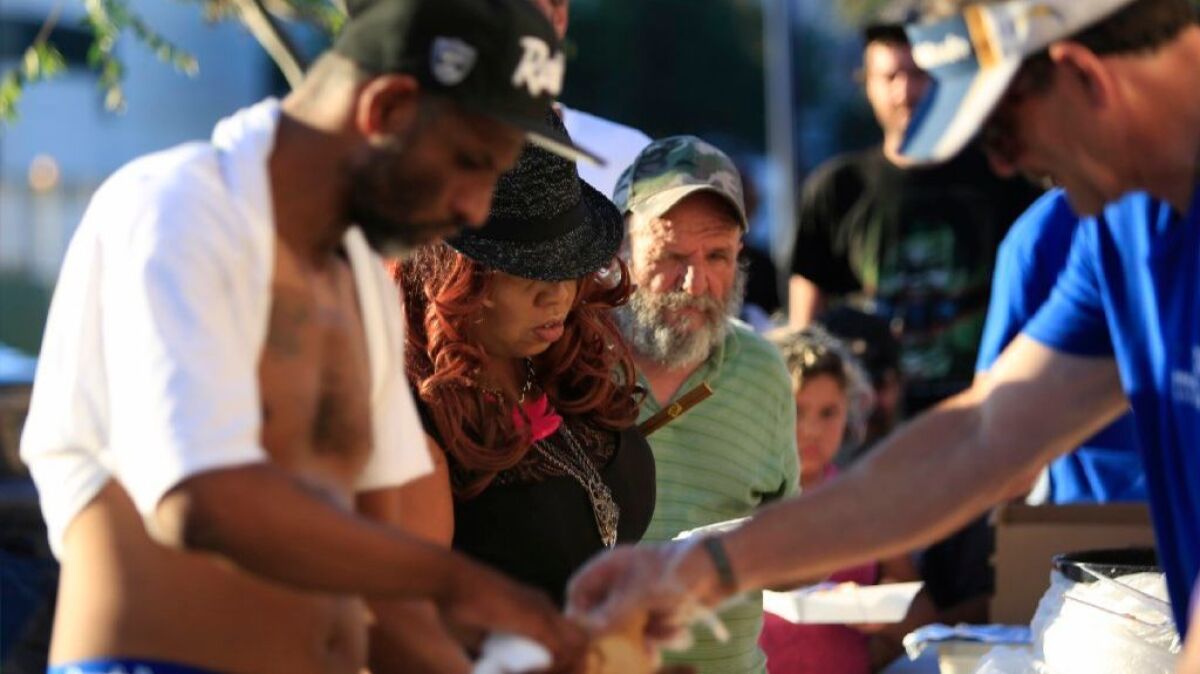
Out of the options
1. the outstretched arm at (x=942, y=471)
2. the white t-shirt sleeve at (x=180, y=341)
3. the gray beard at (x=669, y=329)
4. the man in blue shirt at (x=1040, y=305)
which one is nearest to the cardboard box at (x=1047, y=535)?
the man in blue shirt at (x=1040, y=305)

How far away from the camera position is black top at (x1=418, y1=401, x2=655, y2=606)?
13.1ft

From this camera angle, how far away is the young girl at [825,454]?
568 centimetres

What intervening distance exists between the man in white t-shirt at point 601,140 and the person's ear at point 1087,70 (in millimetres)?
2657

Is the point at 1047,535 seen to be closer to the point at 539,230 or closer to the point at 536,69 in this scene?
the point at 539,230

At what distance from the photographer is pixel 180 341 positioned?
2.73 m

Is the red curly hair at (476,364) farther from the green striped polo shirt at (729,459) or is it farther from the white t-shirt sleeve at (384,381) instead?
the white t-shirt sleeve at (384,381)

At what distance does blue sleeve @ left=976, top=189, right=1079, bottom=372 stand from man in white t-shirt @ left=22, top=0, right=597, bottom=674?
8.48 feet

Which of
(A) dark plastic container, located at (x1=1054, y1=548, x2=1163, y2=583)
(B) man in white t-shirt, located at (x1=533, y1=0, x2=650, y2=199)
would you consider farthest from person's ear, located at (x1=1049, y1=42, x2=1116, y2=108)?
(B) man in white t-shirt, located at (x1=533, y1=0, x2=650, y2=199)

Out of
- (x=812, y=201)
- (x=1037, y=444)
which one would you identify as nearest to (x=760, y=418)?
→ (x=1037, y=444)

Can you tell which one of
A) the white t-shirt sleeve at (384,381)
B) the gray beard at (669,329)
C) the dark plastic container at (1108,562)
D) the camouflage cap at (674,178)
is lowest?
the dark plastic container at (1108,562)

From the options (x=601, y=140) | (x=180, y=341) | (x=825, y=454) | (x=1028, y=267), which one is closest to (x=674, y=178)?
(x=601, y=140)

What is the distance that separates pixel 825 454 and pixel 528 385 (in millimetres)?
2516

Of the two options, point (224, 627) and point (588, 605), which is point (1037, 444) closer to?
point (588, 605)

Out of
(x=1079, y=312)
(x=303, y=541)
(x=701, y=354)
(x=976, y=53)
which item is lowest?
(x=701, y=354)
